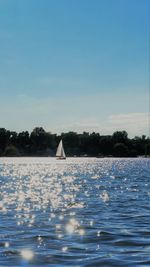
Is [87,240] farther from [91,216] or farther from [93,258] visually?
[91,216]

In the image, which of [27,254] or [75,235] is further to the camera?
[75,235]

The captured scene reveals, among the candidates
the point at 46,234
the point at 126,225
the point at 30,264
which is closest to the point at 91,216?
the point at 126,225

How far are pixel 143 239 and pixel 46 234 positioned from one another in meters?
4.43

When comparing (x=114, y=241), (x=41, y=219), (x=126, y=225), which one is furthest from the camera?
(x=41, y=219)

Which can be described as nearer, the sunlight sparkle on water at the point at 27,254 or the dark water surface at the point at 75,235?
the dark water surface at the point at 75,235

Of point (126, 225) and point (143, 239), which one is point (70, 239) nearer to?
point (143, 239)

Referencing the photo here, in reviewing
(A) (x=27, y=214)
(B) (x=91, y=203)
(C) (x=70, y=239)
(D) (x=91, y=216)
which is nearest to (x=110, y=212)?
(D) (x=91, y=216)

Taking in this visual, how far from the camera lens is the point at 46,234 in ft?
78.4

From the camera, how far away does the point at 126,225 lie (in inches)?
1055

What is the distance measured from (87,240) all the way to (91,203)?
59.5 ft

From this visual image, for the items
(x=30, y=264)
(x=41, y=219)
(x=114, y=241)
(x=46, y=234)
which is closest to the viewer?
(x=30, y=264)

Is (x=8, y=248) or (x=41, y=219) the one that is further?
(x=41, y=219)

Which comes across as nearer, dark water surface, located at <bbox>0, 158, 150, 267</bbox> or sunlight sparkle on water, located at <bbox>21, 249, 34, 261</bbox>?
dark water surface, located at <bbox>0, 158, 150, 267</bbox>

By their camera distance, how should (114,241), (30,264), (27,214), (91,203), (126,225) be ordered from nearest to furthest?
1. (30,264)
2. (114,241)
3. (126,225)
4. (27,214)
5. (91,203)
